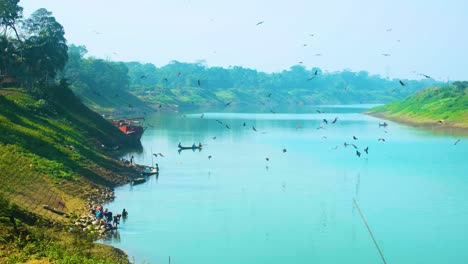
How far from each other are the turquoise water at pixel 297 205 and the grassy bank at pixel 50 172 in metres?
3.67

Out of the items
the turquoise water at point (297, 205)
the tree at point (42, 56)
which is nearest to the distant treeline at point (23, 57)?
the tree at point (42, 56)

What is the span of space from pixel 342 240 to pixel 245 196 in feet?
50.4

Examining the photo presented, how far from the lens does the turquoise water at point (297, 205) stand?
37.9 meters

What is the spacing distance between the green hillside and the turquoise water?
38.7 metres

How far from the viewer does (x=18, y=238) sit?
27.9 m

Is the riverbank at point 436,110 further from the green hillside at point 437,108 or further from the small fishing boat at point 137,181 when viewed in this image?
the small fishing boat at point 137,181

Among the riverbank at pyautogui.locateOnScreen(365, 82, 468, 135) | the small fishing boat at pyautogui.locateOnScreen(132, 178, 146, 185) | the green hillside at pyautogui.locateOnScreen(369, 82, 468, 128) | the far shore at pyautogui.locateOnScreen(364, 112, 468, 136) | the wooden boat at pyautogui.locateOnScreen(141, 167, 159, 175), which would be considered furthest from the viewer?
the green hillside at pyautogui.locateOnScreen(369, 82, 468, 128)

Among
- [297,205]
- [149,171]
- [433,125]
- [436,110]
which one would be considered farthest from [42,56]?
[436,110]

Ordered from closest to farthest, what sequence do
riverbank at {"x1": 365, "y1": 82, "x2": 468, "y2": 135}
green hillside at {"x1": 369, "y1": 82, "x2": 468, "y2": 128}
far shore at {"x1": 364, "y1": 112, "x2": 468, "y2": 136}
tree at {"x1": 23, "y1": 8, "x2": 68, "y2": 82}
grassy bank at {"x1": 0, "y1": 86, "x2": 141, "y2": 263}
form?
1. grassy bank at {"x1": 0, "y1": 86, "x2": 141, "y2": 263}
2. tree at {"x1": 23, "y1": 8, "x2": 68, "y2": 82}
3. far shore at {"x1": 364, "y1": 112, "x2": 468, "y2": 136}
4. riverbank at {"x1": 365, "y1": 82, "x2": 468, "y2": 135}
5. green hillside at {"x1": 369, "y1": 82, "x2": 468, "y2": 128}

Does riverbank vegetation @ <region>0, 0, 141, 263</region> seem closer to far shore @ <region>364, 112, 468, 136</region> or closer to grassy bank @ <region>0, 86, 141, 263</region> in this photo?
grassy bank @ <region>0, 86, 141, 263</region>

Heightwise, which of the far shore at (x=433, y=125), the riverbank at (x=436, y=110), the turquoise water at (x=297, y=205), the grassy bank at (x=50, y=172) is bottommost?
the turquoise water at (x=297, y=205)

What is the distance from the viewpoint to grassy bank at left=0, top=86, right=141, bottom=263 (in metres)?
28.8

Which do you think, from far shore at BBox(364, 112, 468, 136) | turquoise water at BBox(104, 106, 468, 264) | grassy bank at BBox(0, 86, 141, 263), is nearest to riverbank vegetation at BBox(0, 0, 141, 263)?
grassy bank at BBox(0, 86, 141, 263)

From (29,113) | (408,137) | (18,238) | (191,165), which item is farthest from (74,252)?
(408,137)
